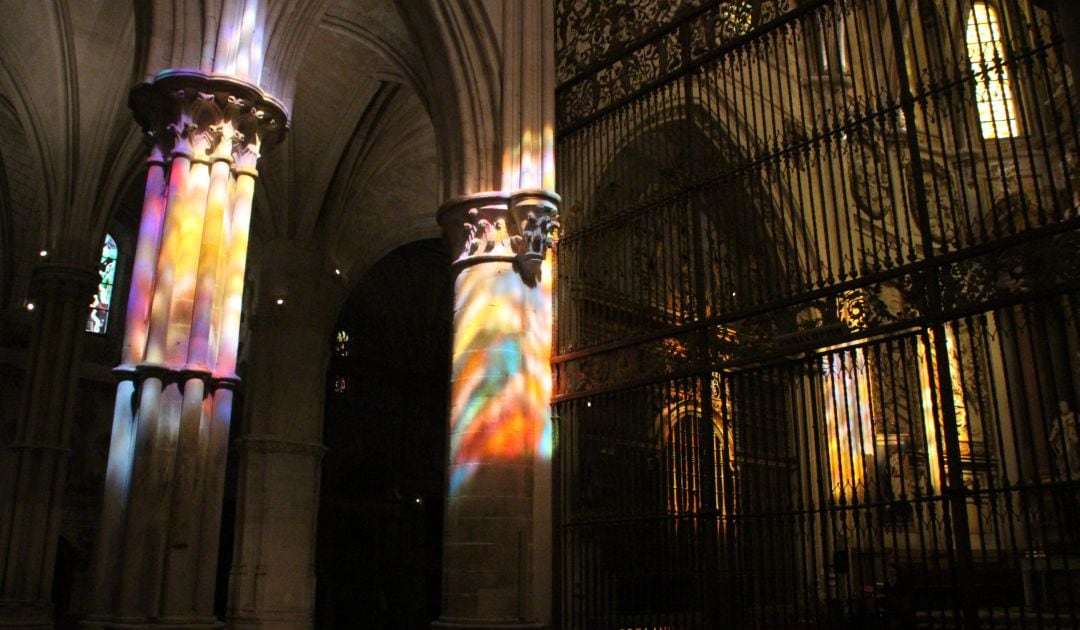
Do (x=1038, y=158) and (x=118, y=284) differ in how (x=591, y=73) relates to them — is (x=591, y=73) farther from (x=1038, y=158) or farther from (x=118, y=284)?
(x=118, y=284)

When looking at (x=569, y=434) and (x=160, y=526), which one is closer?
(x=160, y=526)

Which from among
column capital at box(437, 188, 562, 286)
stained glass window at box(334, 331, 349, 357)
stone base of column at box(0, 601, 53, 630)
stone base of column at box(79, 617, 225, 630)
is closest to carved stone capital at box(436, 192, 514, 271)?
column capital at box(437, 188, 562, 286)

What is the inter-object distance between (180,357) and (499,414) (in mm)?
2667

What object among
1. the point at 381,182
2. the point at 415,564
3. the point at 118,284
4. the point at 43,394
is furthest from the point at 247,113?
the point at 118,284

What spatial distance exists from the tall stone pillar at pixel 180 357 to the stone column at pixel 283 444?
19.2 feet

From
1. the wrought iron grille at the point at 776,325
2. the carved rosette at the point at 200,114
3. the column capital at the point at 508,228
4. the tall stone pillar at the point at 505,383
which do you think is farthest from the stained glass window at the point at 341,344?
the carved rosette at the point at 200,114

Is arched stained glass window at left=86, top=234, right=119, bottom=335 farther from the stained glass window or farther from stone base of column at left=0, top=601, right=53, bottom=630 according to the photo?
stone base of column at left=0, top=601, right=53, bottom=630

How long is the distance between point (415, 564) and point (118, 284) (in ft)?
28.3

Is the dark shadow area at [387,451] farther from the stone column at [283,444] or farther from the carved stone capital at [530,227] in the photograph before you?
the carved stone capital at [530,227]

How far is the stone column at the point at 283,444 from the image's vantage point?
13.1 meters

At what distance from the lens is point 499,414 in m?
8.12

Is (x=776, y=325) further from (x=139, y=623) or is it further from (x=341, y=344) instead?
(x=341, y=344)

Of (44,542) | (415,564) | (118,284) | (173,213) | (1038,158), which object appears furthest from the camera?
(118,284)

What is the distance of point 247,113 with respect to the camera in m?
7.79
